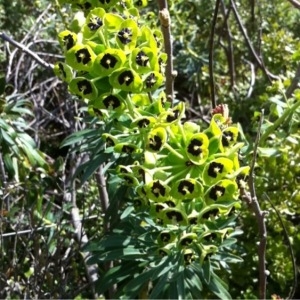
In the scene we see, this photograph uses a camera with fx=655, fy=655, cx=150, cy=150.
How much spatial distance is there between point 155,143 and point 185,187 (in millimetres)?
125

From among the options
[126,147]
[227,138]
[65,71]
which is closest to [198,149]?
[227,138]

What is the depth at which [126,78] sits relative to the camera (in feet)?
5.32

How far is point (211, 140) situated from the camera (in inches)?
62.0

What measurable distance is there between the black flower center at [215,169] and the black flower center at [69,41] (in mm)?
460

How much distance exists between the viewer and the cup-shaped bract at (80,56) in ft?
5.22

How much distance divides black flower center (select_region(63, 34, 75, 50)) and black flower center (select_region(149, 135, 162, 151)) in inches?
12.7

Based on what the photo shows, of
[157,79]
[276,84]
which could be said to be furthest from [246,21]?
[157,79]

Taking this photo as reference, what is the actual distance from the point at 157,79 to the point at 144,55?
0.26 ft

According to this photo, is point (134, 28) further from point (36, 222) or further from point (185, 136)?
point (36, 222)

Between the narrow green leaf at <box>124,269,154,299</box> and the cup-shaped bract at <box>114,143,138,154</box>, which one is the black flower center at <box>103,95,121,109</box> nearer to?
the cup-shaped bract at <box>114,143,138,154</box>

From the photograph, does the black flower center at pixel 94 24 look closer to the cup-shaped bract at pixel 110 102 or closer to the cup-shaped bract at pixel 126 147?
the cup-shaped bract at pixel 110 102

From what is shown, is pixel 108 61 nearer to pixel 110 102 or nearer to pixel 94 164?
pixel 110 102

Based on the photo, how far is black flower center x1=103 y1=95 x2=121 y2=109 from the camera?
167 cm

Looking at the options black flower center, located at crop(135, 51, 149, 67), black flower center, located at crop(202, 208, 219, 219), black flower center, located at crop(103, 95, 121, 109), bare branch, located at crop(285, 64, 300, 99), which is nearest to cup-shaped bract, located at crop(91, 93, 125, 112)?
black flower center, located at crop(103, 95, 121, 109)
